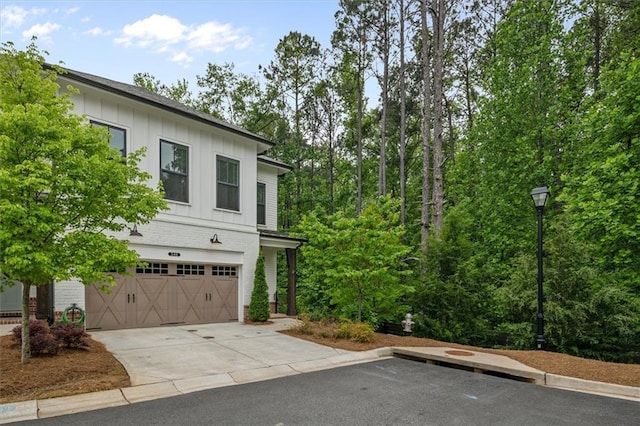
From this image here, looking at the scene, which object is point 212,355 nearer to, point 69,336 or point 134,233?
point 69,336

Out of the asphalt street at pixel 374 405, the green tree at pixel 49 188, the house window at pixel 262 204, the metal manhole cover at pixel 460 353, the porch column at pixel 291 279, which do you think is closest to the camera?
the asphalt street at pixel 374 405

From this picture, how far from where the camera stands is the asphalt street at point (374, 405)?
5.12 meters

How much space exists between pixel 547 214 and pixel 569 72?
5738 millimetres

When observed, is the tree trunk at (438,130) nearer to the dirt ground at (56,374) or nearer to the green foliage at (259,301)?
the green foliage at (259,301)

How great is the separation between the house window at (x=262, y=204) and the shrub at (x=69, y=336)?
9768mm

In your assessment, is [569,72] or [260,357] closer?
[260,357]

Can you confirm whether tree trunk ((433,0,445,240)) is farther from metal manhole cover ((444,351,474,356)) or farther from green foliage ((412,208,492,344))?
metal manhole cover ((444,351,474,356))

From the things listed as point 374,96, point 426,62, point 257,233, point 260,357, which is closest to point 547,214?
point 426,62

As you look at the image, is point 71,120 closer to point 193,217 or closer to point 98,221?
point 98,221

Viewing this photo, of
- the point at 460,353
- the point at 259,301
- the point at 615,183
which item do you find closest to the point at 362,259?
the point at 460,353

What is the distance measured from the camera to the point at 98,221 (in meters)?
7.25

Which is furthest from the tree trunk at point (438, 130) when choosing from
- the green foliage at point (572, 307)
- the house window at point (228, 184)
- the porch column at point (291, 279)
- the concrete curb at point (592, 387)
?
the house window at point (228, 184)

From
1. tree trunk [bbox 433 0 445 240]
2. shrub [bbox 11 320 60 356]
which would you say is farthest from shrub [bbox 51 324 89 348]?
tree trunk [bbox 433 0 445 240]

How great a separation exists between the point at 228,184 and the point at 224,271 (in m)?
3.12
